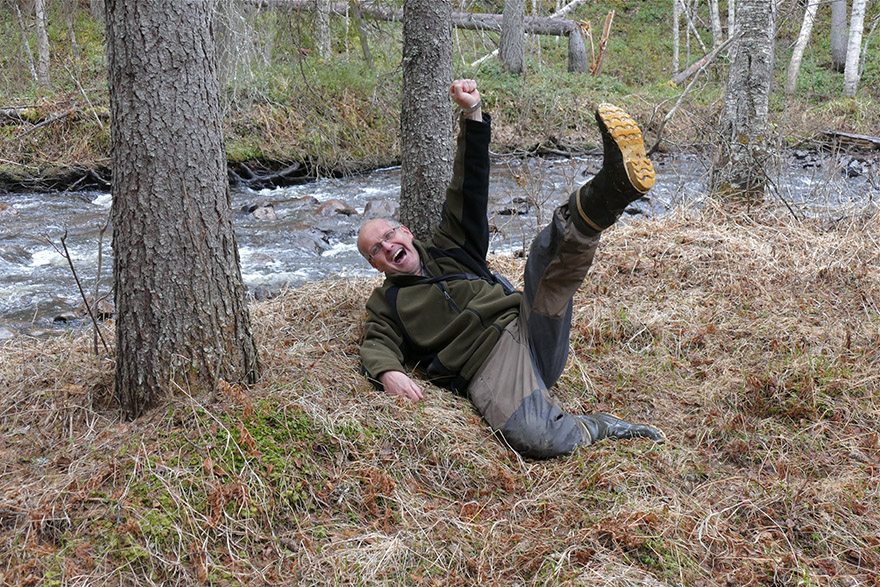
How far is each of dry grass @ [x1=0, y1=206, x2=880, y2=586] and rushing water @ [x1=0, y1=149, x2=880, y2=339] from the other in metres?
2.51

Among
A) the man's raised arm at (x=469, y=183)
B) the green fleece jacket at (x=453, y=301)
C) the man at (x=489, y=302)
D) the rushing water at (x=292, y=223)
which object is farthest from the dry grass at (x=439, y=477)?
the rushing water at (x=292, y=223)

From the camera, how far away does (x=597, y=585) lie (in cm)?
248

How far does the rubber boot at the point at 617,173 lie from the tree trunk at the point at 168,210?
5.76 ft

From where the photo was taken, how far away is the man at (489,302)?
10.1 ft

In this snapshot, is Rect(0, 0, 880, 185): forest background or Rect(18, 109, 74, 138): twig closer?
Rect(0, 0, 880, 185): forest background

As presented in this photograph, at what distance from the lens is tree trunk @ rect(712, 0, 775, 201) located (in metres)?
7.09

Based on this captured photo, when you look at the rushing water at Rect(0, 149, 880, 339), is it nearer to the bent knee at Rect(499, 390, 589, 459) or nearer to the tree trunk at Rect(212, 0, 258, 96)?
the tree trunk at Rect(212, 0, 258, 96)

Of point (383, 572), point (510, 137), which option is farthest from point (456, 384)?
point (510, 137)

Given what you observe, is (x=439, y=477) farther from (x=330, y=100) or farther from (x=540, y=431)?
(x=330, y=100)

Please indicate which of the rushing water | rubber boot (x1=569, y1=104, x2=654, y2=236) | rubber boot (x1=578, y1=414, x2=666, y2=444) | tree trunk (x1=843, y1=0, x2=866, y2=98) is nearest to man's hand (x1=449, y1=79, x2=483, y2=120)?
rubber boot (x1=569, y1=104, x2=654, y2=236)

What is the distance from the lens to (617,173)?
2.90m

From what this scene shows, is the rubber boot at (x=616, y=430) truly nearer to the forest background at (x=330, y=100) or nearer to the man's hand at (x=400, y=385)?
the man's hand at (x=400, y=385)

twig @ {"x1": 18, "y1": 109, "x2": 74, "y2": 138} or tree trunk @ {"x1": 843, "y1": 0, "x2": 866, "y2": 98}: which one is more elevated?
tree trunk @ {"x1": 843, "y1": 0, "x2": 866, "y2": 98}

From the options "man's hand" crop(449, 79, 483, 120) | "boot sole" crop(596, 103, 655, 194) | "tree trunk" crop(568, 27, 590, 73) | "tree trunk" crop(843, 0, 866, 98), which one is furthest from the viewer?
"tree trunk" crop(568, 27, 590, 73)
